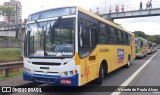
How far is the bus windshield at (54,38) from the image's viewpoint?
8156 millimetres

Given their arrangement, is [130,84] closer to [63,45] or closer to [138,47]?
[63,45]

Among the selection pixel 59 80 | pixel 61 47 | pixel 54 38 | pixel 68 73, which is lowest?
pixel 59 80

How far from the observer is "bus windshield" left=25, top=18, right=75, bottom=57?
8156 millimetres

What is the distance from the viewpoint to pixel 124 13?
51.8 metres

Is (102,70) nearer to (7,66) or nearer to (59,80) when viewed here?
(59,80)

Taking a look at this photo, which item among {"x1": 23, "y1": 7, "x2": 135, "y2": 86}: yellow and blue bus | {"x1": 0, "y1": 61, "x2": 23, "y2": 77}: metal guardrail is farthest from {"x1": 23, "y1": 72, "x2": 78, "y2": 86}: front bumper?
{"x1": 0, "y1": 61, "x2": 23, "y2": 77}: metal guardrail

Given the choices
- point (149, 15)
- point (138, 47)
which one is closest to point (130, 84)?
point (138, 47)

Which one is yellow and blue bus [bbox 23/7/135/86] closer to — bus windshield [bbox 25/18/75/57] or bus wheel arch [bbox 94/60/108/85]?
bus windshield [bbox 25/18/75/57]

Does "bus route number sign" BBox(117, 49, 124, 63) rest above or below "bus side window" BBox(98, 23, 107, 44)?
below

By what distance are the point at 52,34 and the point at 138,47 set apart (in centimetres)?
2373

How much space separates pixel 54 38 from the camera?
8.32 meters

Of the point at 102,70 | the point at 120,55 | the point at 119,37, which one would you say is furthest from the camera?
the point at 120,55

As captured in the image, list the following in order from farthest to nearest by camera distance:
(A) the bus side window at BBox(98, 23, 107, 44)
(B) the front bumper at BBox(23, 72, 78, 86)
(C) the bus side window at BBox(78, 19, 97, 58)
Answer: (A) the bus side window at BBox(98, 23, 107, 44)
(C) the bus side window at BBox(78, 19, 97, 58)
(B) the front bumper at BBox(23, 72, 78, 86)

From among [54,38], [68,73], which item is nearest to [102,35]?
[54,38]
